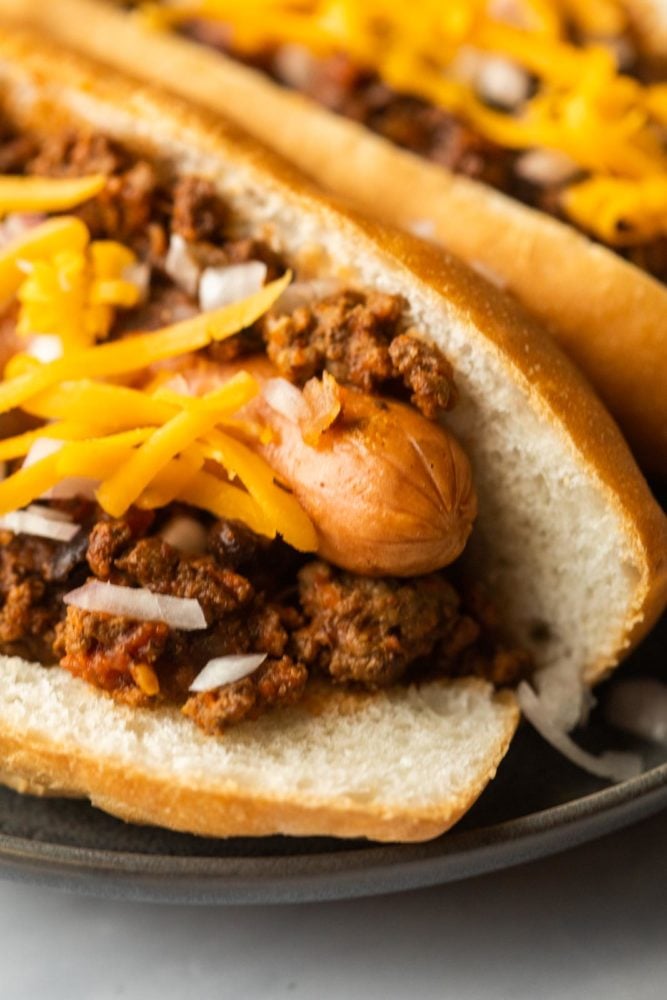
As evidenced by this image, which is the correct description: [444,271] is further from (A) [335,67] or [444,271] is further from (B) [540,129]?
(A) [335,67]

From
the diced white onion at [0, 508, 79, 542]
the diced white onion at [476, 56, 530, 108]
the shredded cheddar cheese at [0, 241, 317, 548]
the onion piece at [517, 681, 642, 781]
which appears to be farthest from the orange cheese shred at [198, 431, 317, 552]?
the diced white onion at [476, 56, 530, 108]

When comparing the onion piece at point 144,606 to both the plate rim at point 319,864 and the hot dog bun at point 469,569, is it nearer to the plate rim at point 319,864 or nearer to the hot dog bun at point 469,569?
the hot dog bun at point 469,569

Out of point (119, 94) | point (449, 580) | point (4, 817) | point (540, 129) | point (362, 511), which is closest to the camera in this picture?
point (362, 511)

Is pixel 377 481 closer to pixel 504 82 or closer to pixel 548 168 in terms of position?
pixel 548 168

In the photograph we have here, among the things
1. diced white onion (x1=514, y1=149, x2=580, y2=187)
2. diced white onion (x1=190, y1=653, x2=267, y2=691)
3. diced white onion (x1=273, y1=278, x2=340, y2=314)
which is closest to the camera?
diced white onion (x1=190, y1=653, x2=267, y2=691)

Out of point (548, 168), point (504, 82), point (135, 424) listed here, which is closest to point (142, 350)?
point (135, 424)

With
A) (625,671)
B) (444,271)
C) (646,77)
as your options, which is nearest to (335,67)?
(646,77)

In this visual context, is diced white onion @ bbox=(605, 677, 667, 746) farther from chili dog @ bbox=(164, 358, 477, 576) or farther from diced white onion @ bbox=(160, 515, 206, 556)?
diced white onion @ bbox=(160, 515, 206, 556)
